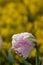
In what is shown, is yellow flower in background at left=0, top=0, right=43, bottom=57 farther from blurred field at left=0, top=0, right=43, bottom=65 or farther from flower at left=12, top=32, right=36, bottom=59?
flower at left=12, top=32, right=36, bottom=59

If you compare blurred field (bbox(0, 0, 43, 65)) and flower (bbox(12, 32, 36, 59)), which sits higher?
blurred field (bbox(0, 0, 43, 65))

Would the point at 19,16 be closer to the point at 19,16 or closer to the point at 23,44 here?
the point at 19,16

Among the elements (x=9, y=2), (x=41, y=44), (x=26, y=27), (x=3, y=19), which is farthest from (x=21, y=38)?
(x=9, y=2)

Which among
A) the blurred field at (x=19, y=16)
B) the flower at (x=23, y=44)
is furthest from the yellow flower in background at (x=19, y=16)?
the flower at (x=23, y=44)

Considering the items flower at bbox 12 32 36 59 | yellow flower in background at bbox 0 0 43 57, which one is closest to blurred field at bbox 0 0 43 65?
yellow flower in background at bbox 0 0 43 57

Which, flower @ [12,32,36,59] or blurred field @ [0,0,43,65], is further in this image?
blurred field @ [0,0,43,65]

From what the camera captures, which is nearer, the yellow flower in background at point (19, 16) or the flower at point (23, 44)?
the flower at point (23, 44)

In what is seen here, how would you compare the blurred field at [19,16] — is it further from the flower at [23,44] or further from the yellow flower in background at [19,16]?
the flower at [23,44]

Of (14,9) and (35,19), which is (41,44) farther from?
(14,9)

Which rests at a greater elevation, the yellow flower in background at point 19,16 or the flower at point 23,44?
the yellow flower in background at point 19,16

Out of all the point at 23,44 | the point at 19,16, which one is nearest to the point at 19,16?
the point at 19,16
